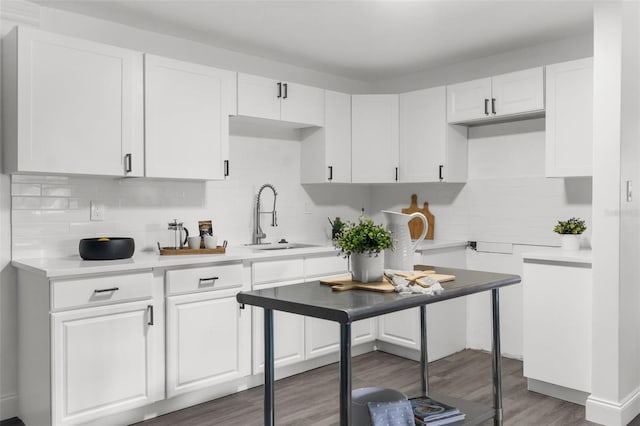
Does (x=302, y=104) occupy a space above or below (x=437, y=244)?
A: above

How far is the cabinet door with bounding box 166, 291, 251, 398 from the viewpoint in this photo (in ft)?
10.5

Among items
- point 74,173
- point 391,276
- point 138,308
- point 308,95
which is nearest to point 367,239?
point 391,276

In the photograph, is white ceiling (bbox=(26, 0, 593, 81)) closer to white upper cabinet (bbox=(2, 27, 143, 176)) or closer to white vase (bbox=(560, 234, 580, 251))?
white upper cabinet (bbox=(2, 27, 143, 176))

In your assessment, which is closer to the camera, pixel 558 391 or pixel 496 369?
pixel 496 369

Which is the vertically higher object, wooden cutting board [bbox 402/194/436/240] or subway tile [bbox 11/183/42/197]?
subway tile [bbox 11/183/42/197]

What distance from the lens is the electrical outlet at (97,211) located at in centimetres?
349

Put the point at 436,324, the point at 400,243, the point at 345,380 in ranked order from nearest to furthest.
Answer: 1. the point at 345,380
2. the point at 400,243
3. the point at 436,324

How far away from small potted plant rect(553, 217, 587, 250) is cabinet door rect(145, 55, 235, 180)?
244cm

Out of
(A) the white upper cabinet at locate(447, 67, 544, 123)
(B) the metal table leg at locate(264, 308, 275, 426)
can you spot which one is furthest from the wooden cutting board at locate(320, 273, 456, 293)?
(A) the white upper cabinet at locate(447, 67, 544, 123)

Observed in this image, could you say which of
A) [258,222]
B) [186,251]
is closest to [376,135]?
[258,222]

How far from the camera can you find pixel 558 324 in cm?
341

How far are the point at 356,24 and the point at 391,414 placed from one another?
8.55 ft

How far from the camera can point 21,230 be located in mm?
3213

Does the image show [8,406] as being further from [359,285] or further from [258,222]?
[359,285]
